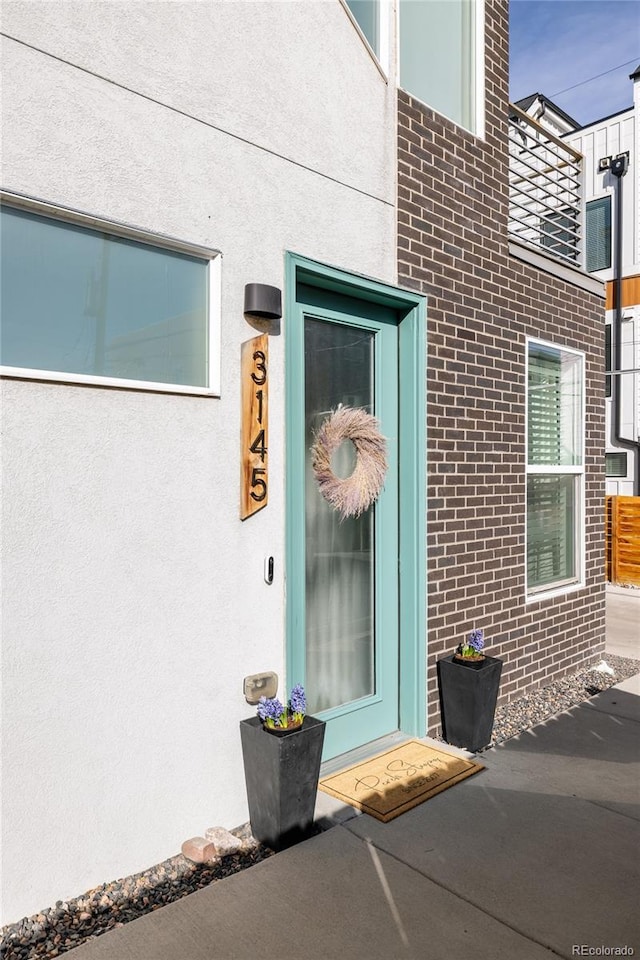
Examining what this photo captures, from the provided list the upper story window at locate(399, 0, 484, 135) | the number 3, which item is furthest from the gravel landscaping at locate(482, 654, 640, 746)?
the upper story window at locate(399, 0, 484, 135)

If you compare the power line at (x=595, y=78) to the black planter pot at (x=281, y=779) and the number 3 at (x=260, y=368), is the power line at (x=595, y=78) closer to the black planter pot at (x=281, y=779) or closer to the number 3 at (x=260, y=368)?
the number 3 at (x=260, y=368)

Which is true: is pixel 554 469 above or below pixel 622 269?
below

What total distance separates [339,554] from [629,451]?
8769 mm

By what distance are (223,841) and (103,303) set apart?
2230 millimetres

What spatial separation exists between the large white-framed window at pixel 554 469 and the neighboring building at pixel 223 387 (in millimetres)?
404

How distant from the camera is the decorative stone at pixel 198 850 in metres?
2.66

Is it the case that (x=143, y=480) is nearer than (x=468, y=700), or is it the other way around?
(x=143, y=480)

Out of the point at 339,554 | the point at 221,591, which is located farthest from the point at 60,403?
the point at 339,554

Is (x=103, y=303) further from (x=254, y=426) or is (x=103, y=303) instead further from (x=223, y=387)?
(x=254, y=426)

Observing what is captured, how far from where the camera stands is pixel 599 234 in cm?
1137

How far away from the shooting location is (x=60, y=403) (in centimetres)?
237

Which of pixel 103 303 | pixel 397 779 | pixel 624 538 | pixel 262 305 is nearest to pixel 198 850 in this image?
pixel 397 779

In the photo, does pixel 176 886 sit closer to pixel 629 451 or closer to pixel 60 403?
pixel 60 403

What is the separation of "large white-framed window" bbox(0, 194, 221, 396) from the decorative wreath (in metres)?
0.85
